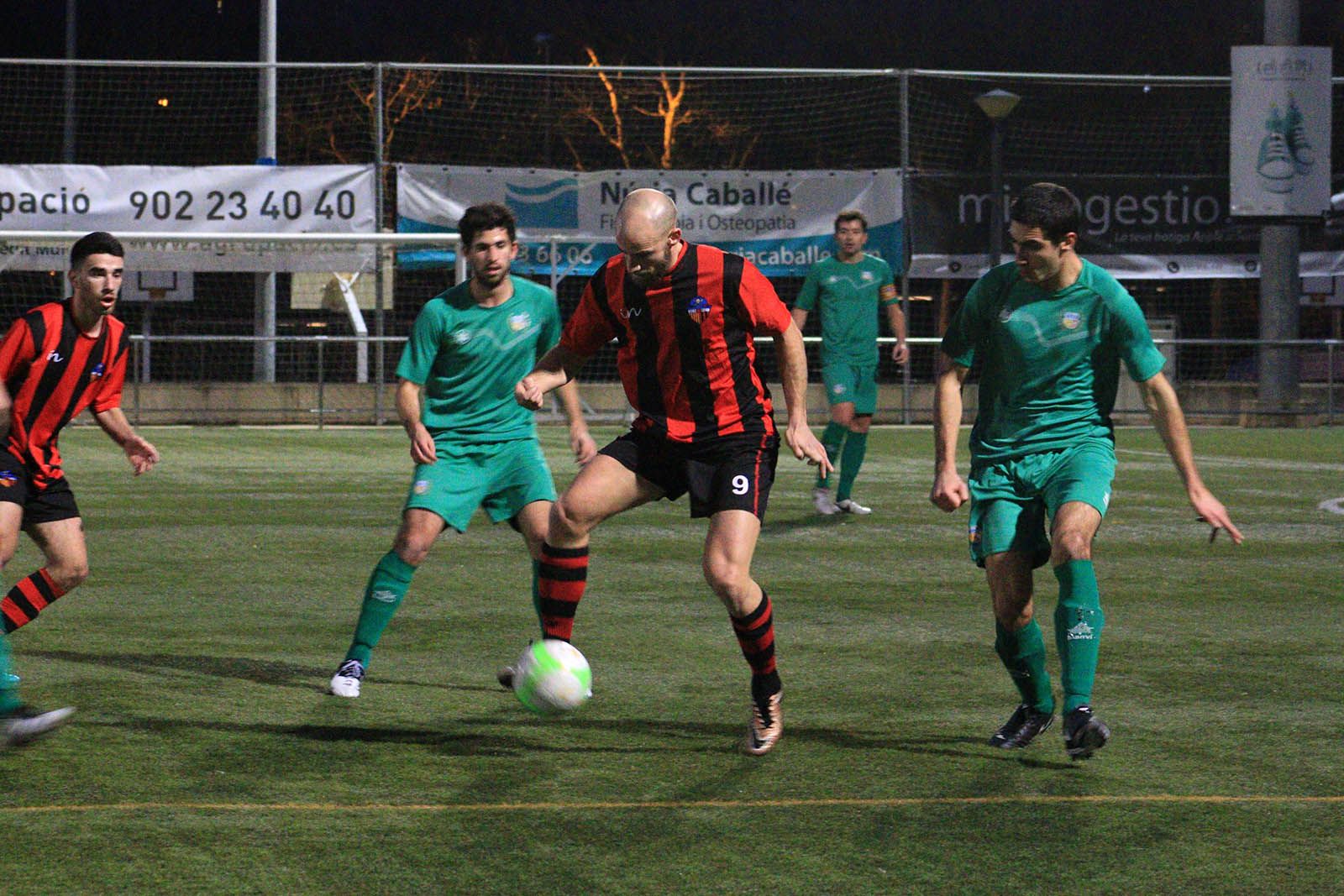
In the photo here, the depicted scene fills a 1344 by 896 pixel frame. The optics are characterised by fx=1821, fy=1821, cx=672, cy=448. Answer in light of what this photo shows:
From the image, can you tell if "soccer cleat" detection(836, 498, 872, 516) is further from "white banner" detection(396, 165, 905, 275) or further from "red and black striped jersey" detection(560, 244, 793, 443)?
"white banner" detection(396, 165, 905, 275)

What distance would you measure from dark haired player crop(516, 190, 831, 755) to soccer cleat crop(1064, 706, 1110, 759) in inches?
34.3

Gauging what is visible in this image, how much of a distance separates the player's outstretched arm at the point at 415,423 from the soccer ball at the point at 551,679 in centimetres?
114

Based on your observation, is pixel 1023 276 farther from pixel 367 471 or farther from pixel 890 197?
pixel 890 197

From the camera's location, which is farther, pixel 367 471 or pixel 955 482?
pixel 367 471

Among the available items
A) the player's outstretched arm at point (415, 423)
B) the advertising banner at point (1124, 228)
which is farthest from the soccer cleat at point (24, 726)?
the advertising banner at point (1124, 228)

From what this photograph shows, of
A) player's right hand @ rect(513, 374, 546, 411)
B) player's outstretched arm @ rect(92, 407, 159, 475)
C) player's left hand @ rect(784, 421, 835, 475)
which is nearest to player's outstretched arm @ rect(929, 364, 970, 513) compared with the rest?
player's left hand @ rect(784, 421, 835, 475)

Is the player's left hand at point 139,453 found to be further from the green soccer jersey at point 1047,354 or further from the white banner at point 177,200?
the white banner at point 177,200

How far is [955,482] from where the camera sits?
536cm

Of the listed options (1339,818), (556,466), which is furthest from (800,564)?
(556,466)

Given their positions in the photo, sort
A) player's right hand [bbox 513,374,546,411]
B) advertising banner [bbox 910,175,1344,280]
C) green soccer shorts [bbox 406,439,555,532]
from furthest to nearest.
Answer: advertising banner [bbox 910,175,1344,280]
green soccer shorts [bbox 406,439,555,532]
player's right hand [bbox 513,374,546,411]

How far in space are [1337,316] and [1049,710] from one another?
27.7 m

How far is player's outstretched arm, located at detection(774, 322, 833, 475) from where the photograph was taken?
220 inches

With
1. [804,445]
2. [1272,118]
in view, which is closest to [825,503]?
[804,445]

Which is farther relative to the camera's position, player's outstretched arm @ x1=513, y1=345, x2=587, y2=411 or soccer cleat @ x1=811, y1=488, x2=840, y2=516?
soccer cleat @ x1=811, y1=488, x2=840, y2=516
